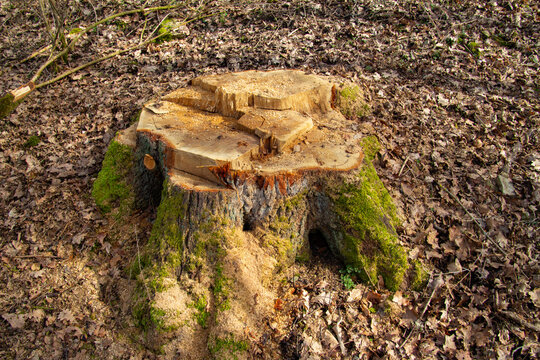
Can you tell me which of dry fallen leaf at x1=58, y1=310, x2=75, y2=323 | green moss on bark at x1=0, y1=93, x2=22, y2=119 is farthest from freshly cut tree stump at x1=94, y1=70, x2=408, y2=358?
green moss on bark at x1=0, y1=93, x2=22, y2=119

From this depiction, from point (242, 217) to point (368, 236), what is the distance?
135 centimetres

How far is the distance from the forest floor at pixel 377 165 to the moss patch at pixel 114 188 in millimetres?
183

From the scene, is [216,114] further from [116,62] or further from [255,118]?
[116,62]

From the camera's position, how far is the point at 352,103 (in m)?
4.82

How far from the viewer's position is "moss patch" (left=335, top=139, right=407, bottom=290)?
357 cm

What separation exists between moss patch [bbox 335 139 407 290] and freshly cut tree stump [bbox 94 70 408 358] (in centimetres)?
1

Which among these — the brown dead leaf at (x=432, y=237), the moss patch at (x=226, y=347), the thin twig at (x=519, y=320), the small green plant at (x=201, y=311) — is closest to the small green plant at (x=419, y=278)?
the brown dead leaf at (x=432, y=237)

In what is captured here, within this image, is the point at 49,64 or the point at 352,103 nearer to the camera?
the point at 352,103

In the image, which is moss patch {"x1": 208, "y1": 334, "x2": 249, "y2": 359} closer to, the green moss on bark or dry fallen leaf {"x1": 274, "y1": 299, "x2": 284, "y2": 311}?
dry fallen leaf {"x1": 274, "y1": 299, "x2": 284, "y2": 311}

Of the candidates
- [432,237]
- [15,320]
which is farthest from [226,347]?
[432,237]

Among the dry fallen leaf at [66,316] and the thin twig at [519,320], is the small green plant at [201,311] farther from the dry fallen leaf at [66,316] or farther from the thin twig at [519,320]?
the thin twig at [519,320]

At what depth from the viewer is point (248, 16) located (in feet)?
25.9

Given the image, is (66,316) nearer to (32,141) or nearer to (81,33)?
(32,141)

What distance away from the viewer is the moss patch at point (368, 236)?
11.7ft
